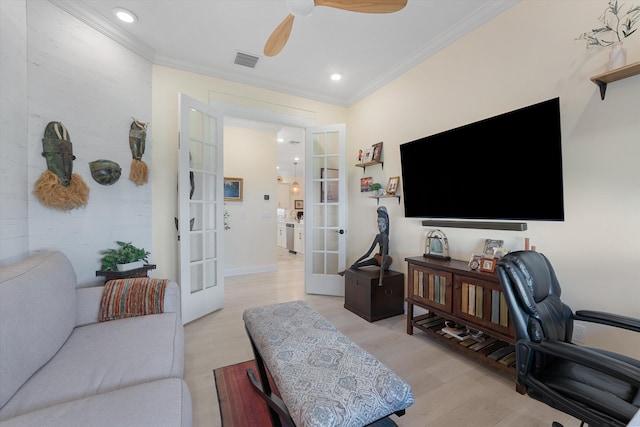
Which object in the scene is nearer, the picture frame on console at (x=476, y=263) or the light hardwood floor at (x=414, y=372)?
the light hardwood floor at (x=414, y=372)

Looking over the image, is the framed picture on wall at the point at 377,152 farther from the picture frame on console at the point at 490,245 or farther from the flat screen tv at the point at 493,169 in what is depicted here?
the picture frame on console at the point at 490,245

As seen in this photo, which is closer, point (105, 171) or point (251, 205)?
point (105, 171)

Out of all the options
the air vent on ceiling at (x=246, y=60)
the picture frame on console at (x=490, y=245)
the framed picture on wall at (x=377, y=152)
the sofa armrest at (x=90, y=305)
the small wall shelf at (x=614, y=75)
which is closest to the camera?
the small wall shelf at (x=614, y=75)

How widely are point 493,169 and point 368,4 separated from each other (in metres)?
1.49

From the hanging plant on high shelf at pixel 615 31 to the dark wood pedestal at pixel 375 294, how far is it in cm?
231

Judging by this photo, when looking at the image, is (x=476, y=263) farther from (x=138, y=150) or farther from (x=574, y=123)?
(x=138, y=150)

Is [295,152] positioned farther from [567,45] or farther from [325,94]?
[567,45]

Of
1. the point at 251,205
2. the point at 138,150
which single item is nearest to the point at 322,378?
the point at 138,150

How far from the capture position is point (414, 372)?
6.24ft

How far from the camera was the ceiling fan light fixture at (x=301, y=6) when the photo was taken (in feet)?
4.76

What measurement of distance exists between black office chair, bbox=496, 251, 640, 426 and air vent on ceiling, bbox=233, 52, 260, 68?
306 centimetres

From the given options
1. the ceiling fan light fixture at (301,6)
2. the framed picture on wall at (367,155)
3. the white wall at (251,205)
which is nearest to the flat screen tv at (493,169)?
the framed picture on wall at (367,155)

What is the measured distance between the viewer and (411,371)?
6.29 feet

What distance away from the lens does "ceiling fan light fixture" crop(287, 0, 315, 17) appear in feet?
4.76
